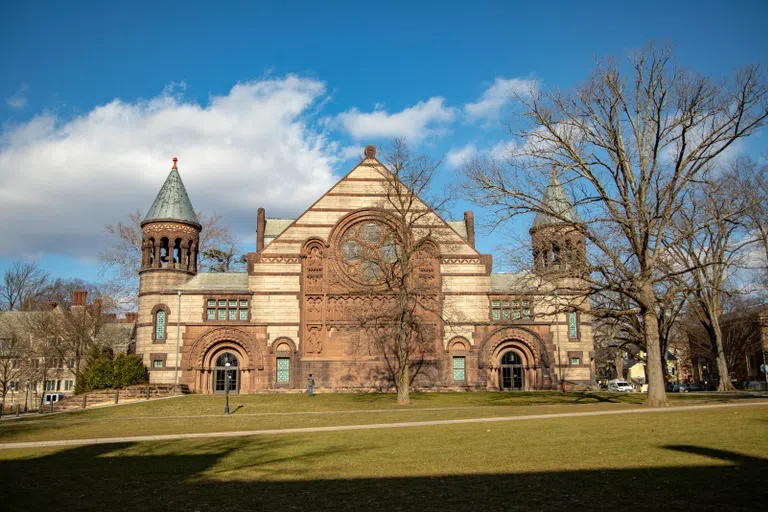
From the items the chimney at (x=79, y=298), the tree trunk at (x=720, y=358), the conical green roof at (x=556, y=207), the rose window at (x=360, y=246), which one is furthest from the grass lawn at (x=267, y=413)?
the chimney at (x=79, y=298)

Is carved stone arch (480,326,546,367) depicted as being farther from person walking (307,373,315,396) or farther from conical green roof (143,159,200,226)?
conical green roof (143,159,200,226)

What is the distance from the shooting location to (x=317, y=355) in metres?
43.5

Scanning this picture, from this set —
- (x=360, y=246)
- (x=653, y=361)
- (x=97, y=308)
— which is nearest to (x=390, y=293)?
(x=360, y=246)

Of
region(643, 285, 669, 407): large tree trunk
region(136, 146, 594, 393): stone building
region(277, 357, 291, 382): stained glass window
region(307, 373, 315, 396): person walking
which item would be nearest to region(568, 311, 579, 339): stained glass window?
region(136, 146, 594, 393): stone building

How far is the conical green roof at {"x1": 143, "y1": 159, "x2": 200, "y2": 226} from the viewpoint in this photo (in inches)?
1827

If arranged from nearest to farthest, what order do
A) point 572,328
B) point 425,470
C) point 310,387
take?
point 425,470 < point 310,387 < point 572,328

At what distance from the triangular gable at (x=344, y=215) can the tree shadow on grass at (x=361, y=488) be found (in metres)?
31.2

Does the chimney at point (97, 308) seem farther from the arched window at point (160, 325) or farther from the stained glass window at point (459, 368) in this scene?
the stained glass window at point (459, 368)

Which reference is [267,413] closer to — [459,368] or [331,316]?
[331,316]

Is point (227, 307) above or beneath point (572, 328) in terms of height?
above

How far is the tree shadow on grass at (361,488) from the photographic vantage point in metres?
9.09

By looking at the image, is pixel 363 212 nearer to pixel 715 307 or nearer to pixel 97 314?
pixel 715 307

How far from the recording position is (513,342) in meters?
45.4

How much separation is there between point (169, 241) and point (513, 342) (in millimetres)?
25826
